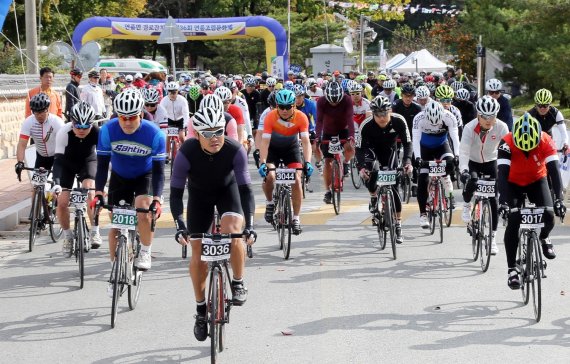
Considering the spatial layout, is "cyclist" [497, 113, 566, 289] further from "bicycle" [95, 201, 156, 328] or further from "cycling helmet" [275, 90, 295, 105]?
"cycling helmet" [275, 90, 295, 105]

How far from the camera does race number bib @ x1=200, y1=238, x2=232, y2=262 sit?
760 cm

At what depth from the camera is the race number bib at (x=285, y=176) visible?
12.9m

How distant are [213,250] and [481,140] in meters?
5.67

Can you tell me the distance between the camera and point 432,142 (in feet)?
46.6

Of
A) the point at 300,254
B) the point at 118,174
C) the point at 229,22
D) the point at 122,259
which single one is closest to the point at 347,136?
the point at 300,254

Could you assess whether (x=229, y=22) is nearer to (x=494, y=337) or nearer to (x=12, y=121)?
(x=12, y=121)

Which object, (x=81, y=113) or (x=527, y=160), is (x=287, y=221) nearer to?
(x=81, y=113)

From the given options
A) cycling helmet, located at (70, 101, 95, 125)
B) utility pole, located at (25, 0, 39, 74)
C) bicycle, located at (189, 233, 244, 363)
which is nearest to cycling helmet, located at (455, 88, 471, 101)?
cycling helmet, located at (70, 101, 95, 125)

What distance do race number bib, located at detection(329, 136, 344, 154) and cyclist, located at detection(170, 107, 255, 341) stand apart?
25.9 ft

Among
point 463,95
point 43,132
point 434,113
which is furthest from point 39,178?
point 463,95

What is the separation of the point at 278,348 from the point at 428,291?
8.87 feet

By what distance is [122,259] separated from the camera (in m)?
9.17

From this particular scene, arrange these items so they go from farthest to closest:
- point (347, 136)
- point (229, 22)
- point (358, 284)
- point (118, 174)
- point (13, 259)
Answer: point (229, 22) < point (347, 136) < point (13, 259) < point (358, 284) < point (118, 174)

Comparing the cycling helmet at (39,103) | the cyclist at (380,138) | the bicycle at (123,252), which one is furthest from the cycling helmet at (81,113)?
the cyclist at (380,138)
